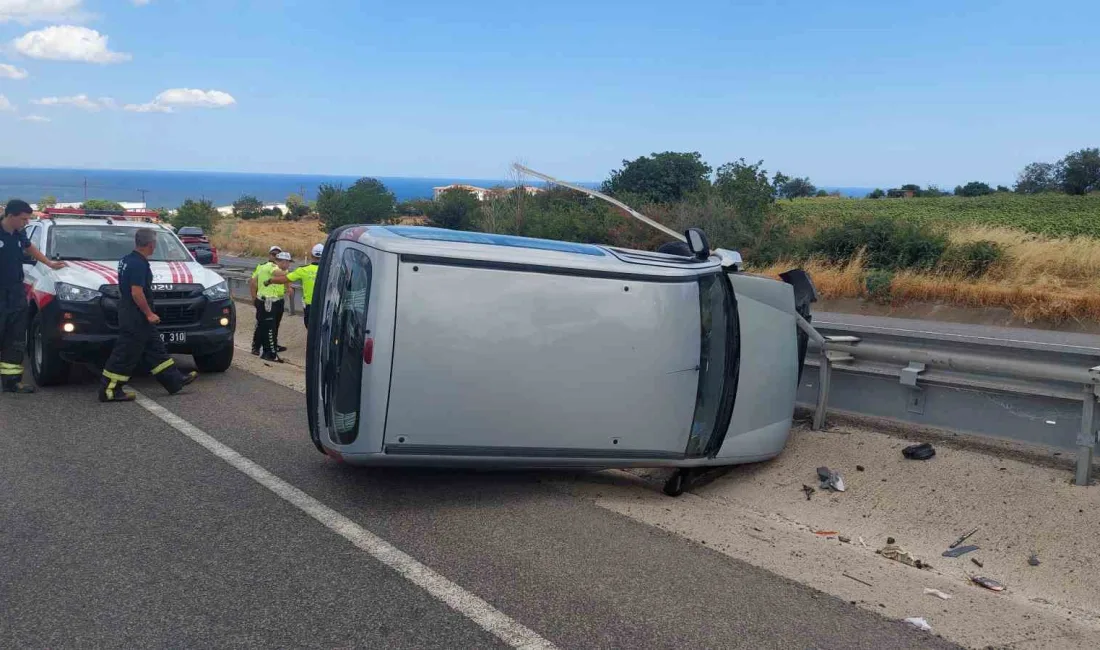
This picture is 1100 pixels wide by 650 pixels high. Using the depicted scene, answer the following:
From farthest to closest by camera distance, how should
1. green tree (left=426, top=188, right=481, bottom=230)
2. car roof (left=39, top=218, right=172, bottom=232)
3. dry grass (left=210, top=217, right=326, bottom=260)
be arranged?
dry grass (left=210, top=217, right=326, bottom=260), green tree (left=426, top=188, right=481, bottom=230), car roof (left=39, top=218, right=172, bottom=232)

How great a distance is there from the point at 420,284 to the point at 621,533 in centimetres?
191

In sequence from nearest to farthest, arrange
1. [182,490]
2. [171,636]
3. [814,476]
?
1. [171,636]
2. [182,490]
3. [814,476]

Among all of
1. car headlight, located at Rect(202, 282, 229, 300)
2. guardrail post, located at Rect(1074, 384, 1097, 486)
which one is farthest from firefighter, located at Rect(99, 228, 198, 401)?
guardrail post, located at Rect(1074, 384, 1097, 486)

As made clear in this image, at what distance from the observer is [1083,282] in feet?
69.5

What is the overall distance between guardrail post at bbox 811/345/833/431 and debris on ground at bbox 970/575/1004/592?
2.31 metres

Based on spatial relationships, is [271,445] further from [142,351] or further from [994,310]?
[994,310]

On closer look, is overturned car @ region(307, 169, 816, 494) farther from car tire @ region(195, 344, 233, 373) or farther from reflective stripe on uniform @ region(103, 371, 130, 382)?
car tire @ region(195, 344, 233, 373)

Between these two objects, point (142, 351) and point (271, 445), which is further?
point (142, 351)

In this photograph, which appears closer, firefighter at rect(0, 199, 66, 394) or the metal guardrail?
the metal guardrail

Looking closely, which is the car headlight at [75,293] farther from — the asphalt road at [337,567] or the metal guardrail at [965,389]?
the metal guardrail at [965,389]

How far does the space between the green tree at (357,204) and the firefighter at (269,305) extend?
41964 millimetres

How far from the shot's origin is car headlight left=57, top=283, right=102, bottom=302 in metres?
9.70

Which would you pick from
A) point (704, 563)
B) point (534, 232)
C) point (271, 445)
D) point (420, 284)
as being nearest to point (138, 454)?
point (271, 445)

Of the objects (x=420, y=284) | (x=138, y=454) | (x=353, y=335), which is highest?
(x=420, y=284)
